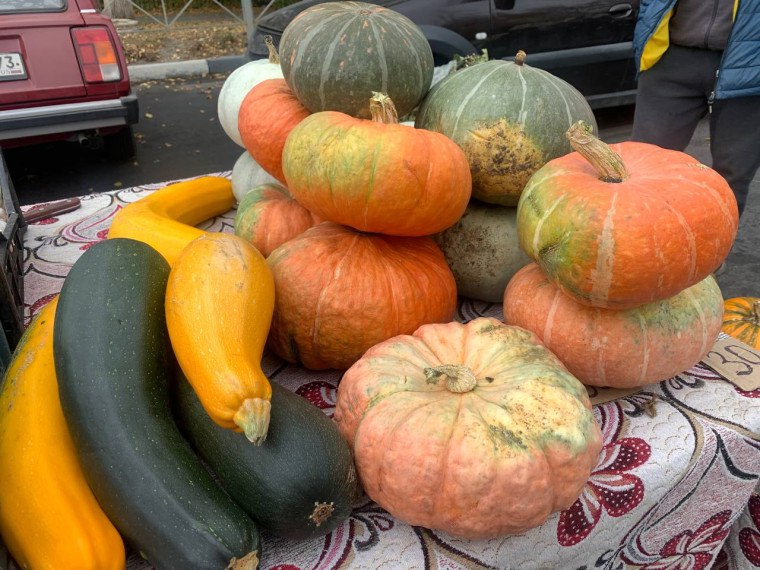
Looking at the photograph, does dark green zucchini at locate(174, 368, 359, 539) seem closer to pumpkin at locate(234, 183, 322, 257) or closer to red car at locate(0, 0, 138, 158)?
pumpkin at locate(234, 183, 322, 257)

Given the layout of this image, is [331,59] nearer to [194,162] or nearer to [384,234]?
[384,234]

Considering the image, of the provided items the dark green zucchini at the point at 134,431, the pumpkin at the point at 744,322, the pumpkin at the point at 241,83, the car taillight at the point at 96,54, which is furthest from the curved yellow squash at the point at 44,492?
the car taillight at the point at 96,54

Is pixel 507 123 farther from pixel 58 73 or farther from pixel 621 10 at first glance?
pixel 621 10

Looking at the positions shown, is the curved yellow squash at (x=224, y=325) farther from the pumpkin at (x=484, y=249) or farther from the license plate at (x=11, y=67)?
the license plate at (x=11, y=67)

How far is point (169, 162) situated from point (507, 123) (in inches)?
159

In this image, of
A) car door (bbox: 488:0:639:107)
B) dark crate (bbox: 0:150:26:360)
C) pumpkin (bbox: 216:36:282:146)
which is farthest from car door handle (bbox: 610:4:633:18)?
dark crate (bbox: 0:150:26:360)

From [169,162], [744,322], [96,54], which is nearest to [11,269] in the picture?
[744,322]

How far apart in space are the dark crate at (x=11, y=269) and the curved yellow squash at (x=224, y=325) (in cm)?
38

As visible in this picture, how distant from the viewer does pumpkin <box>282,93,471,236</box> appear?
1048mm

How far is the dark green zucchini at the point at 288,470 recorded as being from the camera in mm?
807

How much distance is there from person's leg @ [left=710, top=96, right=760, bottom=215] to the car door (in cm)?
201

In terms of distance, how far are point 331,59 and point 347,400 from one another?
742 millimetres

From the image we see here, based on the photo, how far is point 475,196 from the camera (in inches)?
53.5

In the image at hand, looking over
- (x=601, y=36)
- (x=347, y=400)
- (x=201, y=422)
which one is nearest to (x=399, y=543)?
(x=347, y=400)
